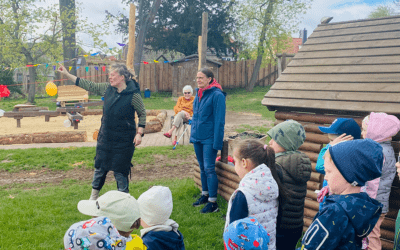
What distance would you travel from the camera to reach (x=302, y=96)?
471 centimetres

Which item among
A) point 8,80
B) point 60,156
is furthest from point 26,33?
point 60,156

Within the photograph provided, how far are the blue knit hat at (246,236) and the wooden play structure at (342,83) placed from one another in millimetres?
2385

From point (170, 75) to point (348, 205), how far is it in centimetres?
2665

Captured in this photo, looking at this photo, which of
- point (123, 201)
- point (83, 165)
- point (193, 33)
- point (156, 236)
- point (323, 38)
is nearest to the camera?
point (123, 201)

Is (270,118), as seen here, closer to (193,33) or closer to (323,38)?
(323,38)

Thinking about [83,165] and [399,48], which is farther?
[83,165]

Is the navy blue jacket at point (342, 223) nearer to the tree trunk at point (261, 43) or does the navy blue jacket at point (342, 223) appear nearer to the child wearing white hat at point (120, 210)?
the child wearing white hat at point (120, 210)

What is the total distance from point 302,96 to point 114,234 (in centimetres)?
349

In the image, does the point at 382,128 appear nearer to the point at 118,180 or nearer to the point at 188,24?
the point at 118,180

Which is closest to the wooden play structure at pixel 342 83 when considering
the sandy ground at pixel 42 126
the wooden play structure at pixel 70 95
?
the sandy ground at pixel 42 126

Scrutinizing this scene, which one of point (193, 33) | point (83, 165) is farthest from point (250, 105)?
point (83, 165)

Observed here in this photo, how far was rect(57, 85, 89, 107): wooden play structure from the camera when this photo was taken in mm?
15695

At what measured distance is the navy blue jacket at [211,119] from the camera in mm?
4688

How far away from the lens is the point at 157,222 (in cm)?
250
